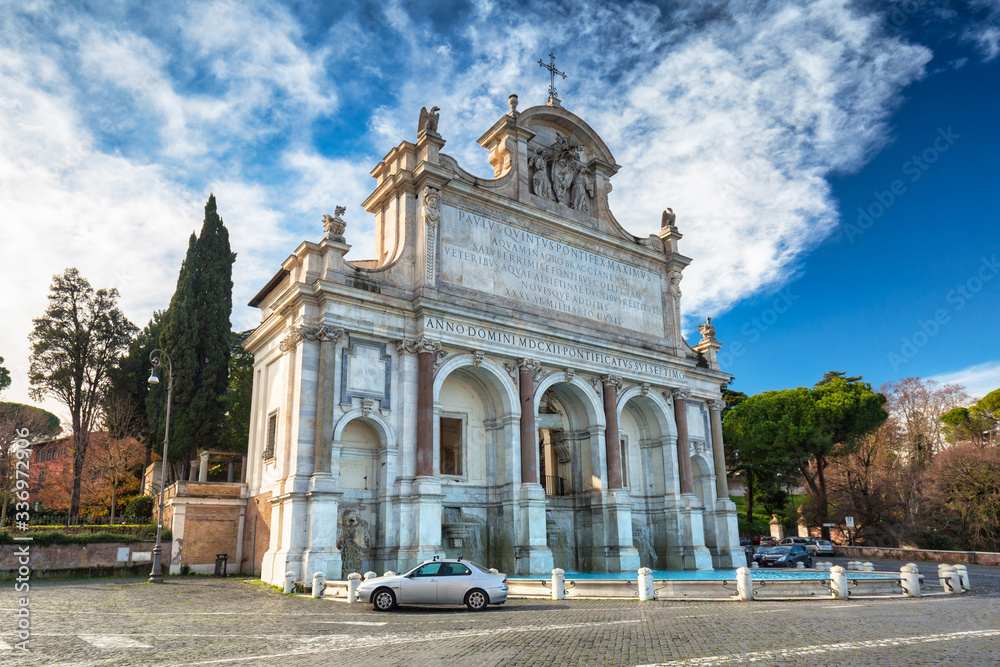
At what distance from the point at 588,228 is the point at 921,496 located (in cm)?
3295

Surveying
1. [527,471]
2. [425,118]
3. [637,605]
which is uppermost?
[425,118]

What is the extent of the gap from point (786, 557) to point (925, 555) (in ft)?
39.2

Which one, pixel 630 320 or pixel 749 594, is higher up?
pixel 630 320

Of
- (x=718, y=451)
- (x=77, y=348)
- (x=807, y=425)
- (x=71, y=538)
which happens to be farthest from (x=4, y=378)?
(x=807, y=425)

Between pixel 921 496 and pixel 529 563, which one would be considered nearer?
pixel 529 563

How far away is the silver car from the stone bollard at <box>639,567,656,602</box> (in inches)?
161

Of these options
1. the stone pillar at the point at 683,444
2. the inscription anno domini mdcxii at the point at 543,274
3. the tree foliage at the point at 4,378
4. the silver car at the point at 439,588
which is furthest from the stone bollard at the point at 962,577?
the tree foliage at the point at 4,378

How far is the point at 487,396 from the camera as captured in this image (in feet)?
89.9

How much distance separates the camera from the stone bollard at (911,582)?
18.9 meters

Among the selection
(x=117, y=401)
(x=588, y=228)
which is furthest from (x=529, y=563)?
(x=117, y=401)

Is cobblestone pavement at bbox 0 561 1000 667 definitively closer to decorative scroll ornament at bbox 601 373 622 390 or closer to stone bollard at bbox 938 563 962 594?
stone bollard at bbox 938 563 962 594

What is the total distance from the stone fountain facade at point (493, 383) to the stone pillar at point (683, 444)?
10 centimetres

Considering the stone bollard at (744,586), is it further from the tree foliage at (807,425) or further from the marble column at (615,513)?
the tree foliage at (807,425)

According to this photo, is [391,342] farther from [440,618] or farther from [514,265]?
[440,618]
